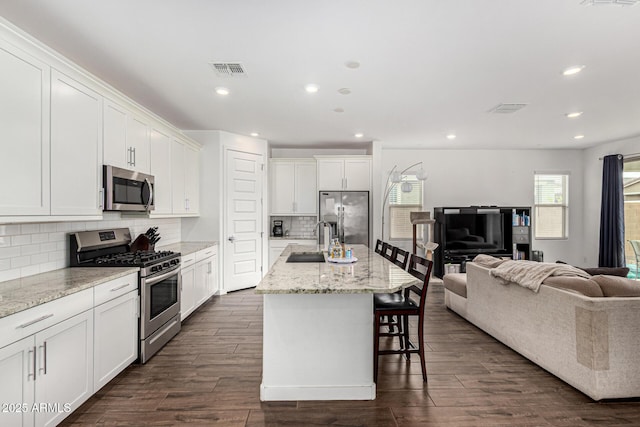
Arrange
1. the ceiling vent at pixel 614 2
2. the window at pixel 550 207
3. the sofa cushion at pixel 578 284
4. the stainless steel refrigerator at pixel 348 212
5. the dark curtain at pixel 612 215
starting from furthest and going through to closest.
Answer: the window at pixel 550 207 → the dark curtain at pixel 612 215 → the stainless steel refrigerator at pixel 348 212 → the sofa cushion at pixel 578 284 → the ceiling vent at pixel 614 2

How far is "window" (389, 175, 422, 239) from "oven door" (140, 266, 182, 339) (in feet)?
14.9

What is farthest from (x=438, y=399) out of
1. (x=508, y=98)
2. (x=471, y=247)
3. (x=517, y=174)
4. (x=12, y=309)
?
(x=517, y=174)

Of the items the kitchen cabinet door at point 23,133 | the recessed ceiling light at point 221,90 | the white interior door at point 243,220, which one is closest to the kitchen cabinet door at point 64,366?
the kitchen cabinet door at point 23,133

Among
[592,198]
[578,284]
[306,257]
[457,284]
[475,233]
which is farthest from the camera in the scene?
[592,198]

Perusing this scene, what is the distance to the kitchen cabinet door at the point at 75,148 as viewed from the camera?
2240mm

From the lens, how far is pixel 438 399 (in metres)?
2.29

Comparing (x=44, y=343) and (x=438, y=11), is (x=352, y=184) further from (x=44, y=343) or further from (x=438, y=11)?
(x=44, y=343)

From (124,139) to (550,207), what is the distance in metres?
7.95

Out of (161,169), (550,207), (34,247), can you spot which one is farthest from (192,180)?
(550,207)

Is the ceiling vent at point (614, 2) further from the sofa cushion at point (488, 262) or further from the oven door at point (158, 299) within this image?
the oven door at point (158, 299)

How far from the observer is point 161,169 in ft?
12.7

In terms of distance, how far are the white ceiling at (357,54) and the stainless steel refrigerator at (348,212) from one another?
1.62 metres

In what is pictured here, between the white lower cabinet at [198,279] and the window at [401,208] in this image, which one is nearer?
the white lower cabinet at [198,279]

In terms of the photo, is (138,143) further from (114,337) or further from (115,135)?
(114,337)
